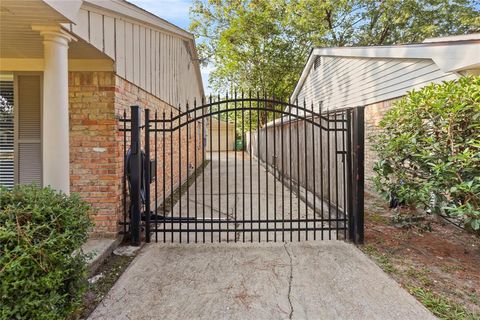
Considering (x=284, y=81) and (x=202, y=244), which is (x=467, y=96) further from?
(x=284, y=81)

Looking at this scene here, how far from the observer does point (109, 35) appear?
12.7 feet

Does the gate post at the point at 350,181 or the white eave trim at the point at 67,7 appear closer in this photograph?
the white eave trim at the point at 67,7

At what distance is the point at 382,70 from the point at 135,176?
241 inches

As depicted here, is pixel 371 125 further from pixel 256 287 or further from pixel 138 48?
pixel 256 287

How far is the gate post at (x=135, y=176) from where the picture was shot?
4.06 m

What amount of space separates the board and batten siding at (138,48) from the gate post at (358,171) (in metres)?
3.35

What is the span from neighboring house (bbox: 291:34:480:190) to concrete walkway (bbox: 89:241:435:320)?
2.25 m

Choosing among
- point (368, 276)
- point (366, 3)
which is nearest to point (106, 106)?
point (368, 276)

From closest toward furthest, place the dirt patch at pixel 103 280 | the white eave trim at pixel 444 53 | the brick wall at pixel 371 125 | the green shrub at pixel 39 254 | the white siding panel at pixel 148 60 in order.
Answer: the green shrub at pixel 39 254 < the dirt patch at pixel 103 280 < the white eave trim at pixel 444 53 < the white siding panel at pixel 148 60 < the brick wall at pixel 371 125

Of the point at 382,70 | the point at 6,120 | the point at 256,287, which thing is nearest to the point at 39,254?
the point at 256,287

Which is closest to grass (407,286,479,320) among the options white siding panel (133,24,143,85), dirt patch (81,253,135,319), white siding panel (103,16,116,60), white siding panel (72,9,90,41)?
dirt patch (81,253,135,319)

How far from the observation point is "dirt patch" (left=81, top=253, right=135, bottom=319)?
2729mm

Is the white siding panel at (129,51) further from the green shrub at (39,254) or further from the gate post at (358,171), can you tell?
the gate post at (358,171)

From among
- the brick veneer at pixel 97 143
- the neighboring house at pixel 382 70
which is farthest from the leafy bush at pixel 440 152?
the brick veneer at pixel 97 143
